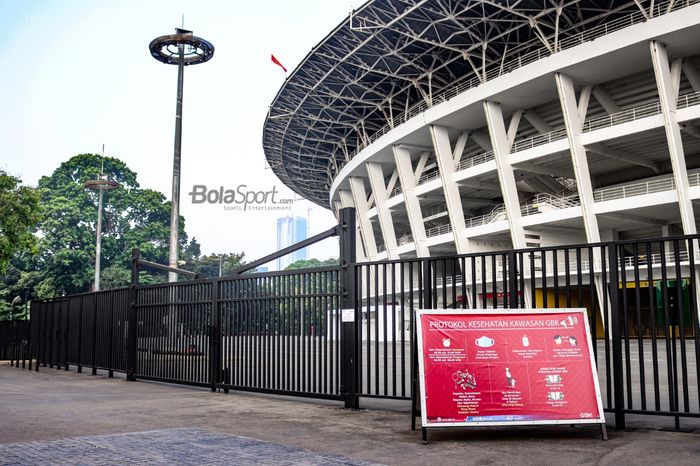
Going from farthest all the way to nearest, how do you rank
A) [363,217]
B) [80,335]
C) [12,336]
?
1. [363,217]
2. [12,336]
3. [80,335]

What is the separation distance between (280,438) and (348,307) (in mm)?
3321

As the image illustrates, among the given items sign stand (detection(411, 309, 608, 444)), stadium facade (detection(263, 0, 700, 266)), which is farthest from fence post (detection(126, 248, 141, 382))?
stadium facade (detection(263, 0, 700, 266))

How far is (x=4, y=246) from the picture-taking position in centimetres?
2873

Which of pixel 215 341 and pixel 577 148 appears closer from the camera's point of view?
pixel 215 341

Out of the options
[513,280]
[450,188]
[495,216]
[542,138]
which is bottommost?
[513,280]

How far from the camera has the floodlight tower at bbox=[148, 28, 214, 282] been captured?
1248 inches

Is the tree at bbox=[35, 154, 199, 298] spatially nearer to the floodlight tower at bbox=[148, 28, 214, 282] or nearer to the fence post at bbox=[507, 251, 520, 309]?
the floodlight tower at bbox=[148, 28, 214, 282]

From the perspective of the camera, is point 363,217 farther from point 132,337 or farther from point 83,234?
point 132,337

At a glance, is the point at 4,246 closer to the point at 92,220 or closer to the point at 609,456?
the point at 609,456

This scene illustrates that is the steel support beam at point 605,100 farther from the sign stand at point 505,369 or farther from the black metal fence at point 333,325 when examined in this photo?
the sign stand at point 505,369

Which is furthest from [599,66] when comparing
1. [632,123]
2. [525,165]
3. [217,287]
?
[217,287]

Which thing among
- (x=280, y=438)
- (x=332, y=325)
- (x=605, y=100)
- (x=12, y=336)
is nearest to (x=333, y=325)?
(x=332, y=325)

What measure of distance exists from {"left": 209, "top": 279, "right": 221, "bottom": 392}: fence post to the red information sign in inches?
250

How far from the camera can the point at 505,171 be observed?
119 feet
